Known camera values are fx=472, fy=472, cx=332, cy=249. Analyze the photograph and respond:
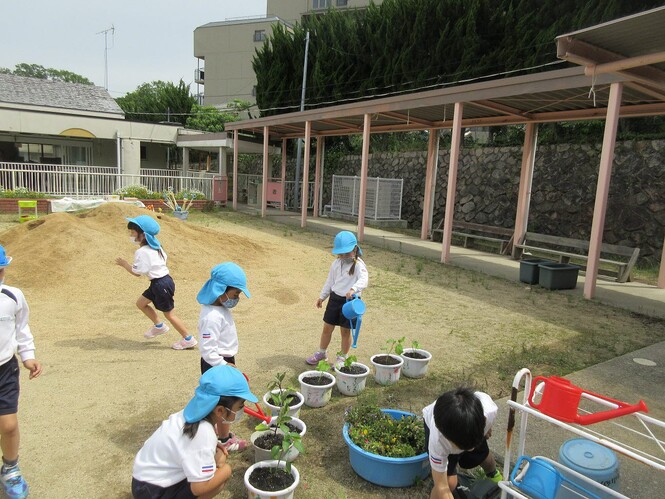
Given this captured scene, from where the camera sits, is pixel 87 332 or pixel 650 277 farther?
pixel 650 277

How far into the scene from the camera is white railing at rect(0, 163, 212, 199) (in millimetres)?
17422

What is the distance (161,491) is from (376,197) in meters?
15.9

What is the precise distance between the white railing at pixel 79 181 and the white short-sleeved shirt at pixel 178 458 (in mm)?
18270

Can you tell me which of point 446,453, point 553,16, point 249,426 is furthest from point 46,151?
point 446,453

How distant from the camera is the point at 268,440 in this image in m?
2.98

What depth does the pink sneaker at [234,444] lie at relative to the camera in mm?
3074

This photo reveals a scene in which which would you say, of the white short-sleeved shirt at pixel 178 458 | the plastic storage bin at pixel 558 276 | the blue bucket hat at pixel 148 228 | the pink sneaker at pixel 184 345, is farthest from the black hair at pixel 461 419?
the plastic storage bin at pixel 558 276

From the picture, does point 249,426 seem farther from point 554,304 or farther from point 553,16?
point 553,16

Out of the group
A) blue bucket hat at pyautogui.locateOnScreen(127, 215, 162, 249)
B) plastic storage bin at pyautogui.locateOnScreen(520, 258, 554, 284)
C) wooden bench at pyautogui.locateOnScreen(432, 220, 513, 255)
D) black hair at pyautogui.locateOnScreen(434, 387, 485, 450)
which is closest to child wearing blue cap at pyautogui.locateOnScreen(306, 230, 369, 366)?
blue bucket hat at pyautogui.locateOnScreen(127, 215, 162, 249)

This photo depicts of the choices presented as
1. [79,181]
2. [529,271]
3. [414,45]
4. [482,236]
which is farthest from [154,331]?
[414,45]

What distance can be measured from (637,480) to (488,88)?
8205 mm

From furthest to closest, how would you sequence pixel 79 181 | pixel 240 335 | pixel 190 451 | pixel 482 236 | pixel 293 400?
1. pixel 79 181
2. pixel 482 236
3. pixel 240 335
4. pixel 293 400
5. pixel 190 451

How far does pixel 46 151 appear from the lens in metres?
22.7

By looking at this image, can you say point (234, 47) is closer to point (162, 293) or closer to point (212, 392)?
point (162, 293)
